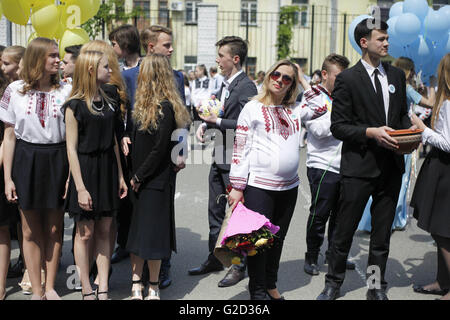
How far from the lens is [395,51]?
7504 millimetres

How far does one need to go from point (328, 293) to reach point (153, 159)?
1830 millimetres

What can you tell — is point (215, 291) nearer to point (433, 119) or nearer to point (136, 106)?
point (136, 106)

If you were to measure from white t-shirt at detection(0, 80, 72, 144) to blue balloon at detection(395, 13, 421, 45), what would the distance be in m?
5.02

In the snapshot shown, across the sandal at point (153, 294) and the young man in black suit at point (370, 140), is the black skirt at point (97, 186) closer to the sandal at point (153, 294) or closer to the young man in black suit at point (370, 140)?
the sandal at point (153, 294)

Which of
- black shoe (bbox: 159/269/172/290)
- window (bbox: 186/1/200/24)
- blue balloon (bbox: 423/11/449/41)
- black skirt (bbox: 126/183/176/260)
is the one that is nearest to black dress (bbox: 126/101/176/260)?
black skirt (bbox: 126/183/176/260)

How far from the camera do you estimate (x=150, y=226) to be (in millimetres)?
4152

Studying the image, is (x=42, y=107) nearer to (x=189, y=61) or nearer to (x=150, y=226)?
(x=150, y=226)

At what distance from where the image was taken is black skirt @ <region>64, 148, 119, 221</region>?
12.9ft

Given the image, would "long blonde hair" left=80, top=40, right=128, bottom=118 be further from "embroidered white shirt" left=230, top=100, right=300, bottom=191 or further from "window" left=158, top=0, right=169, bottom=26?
"window" left=158, top=0, right=169, bottom=26

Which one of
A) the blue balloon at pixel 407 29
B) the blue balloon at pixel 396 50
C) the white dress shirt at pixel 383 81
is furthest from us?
the blue balloon at pixel 396 50

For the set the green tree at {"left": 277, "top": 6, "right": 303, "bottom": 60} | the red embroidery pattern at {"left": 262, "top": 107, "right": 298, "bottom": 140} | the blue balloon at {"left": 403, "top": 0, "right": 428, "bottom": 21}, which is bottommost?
the red embroidery pattern at {"left": 262, "top": 107, "right": 298, "bottom": 140}

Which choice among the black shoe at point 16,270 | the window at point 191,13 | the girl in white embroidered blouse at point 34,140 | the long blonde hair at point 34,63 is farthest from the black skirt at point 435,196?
the window at point 191,13

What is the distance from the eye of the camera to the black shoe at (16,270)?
4.83 m

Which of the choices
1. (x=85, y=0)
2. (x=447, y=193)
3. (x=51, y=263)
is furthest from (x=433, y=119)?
(x=85, y=0)
